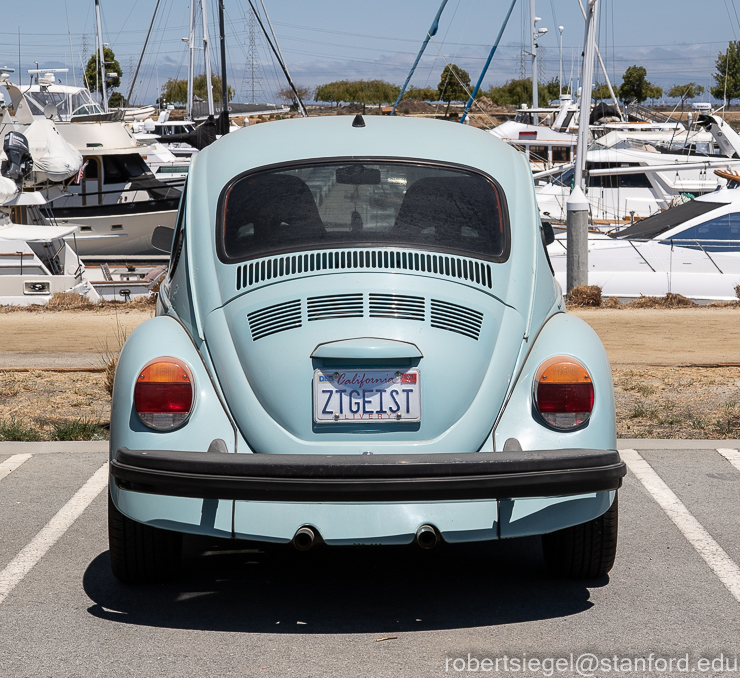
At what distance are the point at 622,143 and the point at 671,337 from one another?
21.5 meters

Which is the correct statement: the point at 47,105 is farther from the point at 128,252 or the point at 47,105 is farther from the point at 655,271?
the point at 655,271

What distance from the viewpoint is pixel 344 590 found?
13.9 feet

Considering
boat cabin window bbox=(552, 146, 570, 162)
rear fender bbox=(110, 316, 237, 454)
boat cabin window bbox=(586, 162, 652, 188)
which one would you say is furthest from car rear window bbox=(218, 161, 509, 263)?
boat cabin window bbox=(552, 146, 570, 162)

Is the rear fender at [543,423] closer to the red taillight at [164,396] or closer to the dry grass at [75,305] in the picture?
the red taillight at [164,396]

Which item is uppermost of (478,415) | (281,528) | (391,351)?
(391,351)

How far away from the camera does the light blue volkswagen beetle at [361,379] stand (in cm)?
355

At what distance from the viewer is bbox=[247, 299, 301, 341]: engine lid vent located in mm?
3945

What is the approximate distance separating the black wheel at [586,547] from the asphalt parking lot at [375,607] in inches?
3.3

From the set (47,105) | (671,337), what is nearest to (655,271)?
(671,337)

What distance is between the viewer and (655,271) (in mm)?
16656

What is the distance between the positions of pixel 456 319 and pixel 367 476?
853 mm

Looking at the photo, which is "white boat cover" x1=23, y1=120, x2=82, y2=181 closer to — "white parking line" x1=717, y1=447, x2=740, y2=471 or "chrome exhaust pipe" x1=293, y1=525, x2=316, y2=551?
"white parking line" x1=717, y1=447, x2=740, y2=471

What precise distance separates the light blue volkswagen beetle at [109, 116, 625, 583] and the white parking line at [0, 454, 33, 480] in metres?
2.11

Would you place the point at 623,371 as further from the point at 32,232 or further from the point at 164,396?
the point at 32,232
